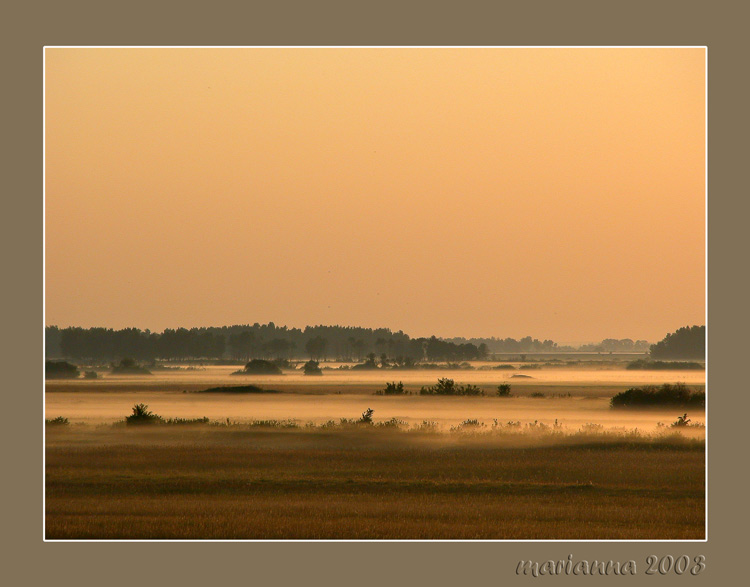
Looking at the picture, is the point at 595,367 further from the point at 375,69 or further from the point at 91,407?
the point at 91,407

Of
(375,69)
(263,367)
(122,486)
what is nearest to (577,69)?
(375,69)

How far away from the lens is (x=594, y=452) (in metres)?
26.3

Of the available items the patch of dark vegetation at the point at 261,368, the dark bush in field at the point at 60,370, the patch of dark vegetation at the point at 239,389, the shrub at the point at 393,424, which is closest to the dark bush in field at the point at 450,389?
the shrub at the point at 393,424

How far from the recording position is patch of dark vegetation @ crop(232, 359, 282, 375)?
27344mm

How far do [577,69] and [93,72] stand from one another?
36.9ft

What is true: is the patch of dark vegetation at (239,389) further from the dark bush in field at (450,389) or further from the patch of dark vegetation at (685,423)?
the patch of dark vegetation at (685,423)

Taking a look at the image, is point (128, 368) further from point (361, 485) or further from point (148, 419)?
point (361, 485)

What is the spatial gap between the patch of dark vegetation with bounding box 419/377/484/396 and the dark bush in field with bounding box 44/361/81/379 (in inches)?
336

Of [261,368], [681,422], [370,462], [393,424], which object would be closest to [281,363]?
[261,368]

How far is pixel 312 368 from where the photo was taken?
93.8 feet

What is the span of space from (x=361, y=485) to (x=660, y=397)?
7.90 metres

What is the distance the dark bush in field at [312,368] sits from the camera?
28.4m

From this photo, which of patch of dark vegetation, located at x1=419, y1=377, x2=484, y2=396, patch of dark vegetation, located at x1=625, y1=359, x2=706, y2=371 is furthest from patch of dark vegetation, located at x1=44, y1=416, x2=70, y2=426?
patch of dark vegetation, located at x1=625, y1=359, x2=706, y2=371

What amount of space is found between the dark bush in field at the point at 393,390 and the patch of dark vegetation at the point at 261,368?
2.61 m
